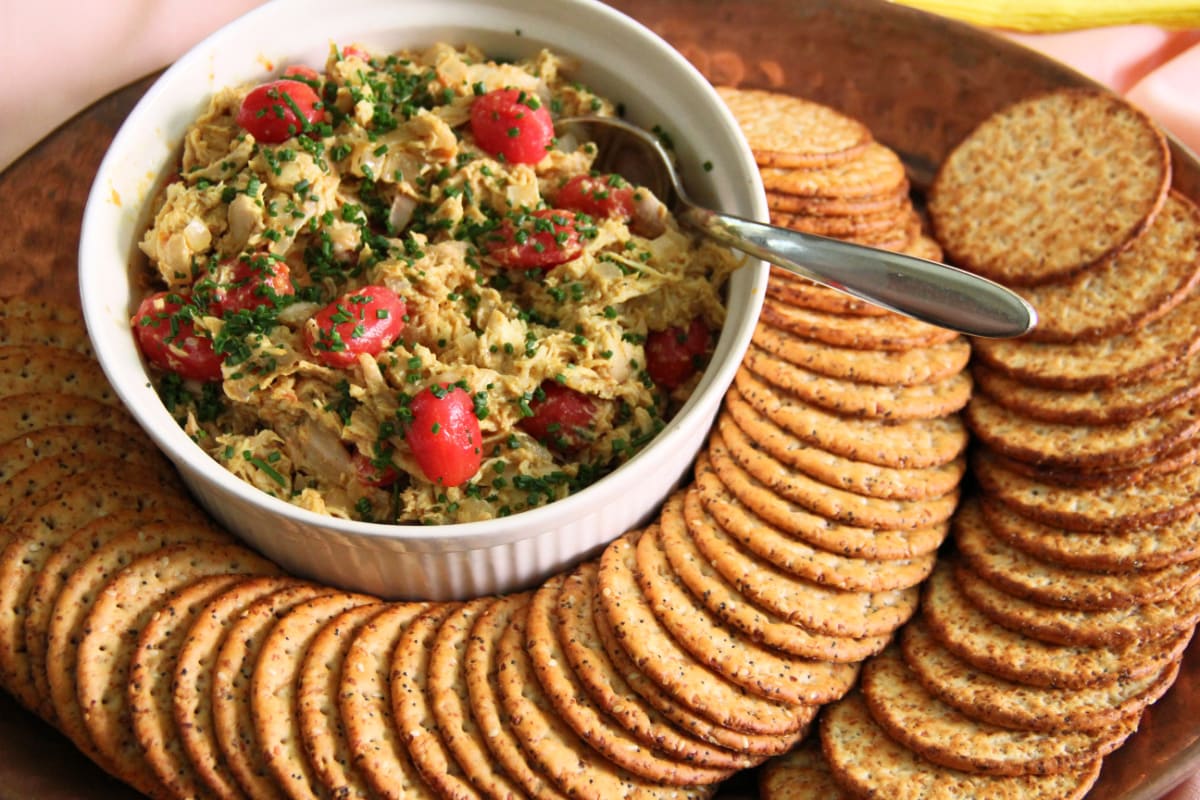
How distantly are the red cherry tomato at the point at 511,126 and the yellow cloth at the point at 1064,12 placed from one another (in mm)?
2087

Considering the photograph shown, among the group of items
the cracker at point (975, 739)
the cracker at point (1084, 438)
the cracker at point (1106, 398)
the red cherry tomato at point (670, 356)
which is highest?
the red cherry tomato at point (670, 356)

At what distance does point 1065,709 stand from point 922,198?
2.14m

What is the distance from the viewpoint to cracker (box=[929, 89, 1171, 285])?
3.84 meters

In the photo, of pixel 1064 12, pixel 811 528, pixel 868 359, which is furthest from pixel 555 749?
pixel 1064 12

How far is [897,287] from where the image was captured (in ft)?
10.5

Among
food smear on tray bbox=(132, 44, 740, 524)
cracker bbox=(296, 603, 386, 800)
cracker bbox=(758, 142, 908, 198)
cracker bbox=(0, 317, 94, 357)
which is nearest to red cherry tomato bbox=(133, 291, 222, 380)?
food smear on tray bbox=(132, 44, 740, 524)

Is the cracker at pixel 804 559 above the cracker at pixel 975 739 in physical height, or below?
above

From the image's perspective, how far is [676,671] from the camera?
3031 mm

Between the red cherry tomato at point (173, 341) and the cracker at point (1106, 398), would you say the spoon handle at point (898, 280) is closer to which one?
the cracker at point (1106, 398)

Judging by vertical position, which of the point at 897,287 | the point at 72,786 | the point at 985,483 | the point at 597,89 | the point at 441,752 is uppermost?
the point at 597,89

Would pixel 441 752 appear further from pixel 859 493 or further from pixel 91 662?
pixel 859 493

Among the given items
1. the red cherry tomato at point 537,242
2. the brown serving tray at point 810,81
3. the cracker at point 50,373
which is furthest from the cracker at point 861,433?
the cracker at point 50,373

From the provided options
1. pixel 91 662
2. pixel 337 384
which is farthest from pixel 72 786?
pixel 337 384

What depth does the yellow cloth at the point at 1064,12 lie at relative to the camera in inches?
186
